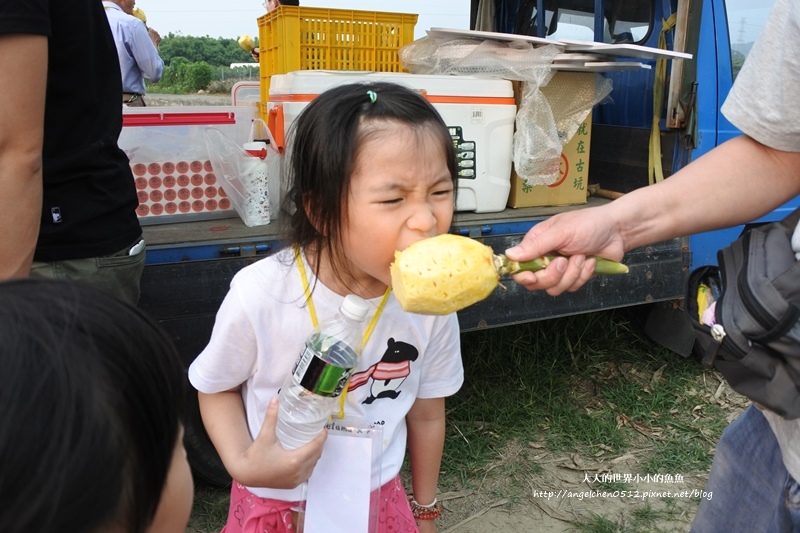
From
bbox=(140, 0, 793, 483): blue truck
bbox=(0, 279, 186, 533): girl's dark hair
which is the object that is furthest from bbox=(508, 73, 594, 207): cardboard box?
bbox=(0, 279, 186, 533): girl's dark hair

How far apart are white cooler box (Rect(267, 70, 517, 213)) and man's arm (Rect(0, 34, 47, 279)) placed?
1.59 metres

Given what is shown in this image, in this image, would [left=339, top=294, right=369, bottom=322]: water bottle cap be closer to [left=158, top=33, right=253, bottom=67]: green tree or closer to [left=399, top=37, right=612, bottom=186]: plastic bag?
[left=399, top=37, right=612, bottom=186]: plastic bag

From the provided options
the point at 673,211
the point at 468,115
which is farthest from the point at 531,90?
the point at 673,211

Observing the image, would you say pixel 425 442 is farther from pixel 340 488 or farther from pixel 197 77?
pixel 197 77

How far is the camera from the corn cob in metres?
1.26

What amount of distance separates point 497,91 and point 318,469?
241cm

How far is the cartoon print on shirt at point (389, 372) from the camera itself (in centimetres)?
152

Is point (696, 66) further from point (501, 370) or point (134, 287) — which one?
point (134, 287)

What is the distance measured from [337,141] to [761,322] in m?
0.94

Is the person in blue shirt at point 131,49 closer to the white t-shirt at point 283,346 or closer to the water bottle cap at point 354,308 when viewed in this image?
the white t-shirt at point 283,346

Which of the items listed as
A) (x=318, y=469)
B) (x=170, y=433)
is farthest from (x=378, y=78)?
(x=170, y=433)

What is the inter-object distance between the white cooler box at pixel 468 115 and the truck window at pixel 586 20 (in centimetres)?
119

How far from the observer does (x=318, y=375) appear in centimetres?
129

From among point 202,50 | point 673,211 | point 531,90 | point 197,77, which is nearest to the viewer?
point 673,211
